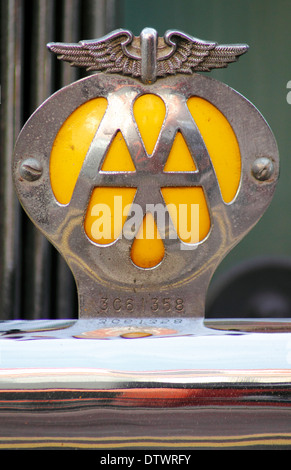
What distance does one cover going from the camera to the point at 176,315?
2.35 ft

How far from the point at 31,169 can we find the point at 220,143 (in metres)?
0.24

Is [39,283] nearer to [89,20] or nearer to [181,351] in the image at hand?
[89,20]

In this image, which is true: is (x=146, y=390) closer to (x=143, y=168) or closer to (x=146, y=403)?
(x=146, y=403)

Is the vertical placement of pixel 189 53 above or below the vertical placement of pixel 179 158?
above

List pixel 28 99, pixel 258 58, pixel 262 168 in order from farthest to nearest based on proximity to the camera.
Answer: pixel 258 58
pixel 28 99
pixel 262 168

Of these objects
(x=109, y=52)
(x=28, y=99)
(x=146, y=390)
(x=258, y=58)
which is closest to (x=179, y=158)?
(x=109, y=52)

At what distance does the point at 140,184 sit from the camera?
A: 71cm

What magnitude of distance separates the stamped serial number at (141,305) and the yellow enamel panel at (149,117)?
0.19 m

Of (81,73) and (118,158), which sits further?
(81,73)

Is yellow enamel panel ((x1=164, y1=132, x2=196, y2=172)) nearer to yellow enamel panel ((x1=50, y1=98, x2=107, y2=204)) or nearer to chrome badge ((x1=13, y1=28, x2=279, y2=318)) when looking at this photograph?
chrome badge ((x1=13, y1=28, x2=279, y2=318))

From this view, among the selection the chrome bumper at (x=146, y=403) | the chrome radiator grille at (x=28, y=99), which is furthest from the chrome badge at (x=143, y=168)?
the chrome radiator grille at (x=28, y=99)

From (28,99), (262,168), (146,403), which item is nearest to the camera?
(146,403)

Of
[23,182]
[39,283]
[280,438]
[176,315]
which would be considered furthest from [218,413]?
[39,283]

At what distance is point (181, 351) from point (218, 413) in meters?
0.08
